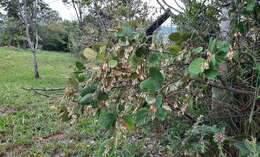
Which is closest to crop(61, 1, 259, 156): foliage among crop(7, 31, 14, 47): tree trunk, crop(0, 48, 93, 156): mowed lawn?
crop(0, 48, 93, 156): mowed lawn

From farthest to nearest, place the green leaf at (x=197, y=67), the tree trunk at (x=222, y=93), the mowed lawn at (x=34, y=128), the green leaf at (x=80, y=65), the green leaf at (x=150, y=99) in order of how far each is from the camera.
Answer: the mowed lawn at (x=34, y=128) < the tree trunk at (x=222, y=93) < the green leaf at (x=80, y=65) < the green leaf at (x=150, y=99) < the green leaf at (x=197, y=67)

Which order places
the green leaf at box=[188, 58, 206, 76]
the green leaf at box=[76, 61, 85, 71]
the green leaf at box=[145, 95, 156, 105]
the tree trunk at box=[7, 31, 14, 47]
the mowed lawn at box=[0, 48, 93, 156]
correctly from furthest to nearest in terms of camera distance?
the tree trunk at box=[7, 31, 14, 47] < the mowed lawn at box=[0, 48, 93, 156] < the green leaf at box=[76, 61, 85, 71] < the green leaf at box=[145, 95, 156, 105] < the green leaf at box=[188, 58, 206, 76]

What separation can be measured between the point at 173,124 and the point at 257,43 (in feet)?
1.37

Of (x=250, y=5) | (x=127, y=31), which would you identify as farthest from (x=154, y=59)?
(x=250, y=5)

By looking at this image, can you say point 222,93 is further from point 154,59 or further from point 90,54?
point 90,54

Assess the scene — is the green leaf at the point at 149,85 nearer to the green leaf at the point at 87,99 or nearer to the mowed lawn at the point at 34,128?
the green leaf at the point at 87,99

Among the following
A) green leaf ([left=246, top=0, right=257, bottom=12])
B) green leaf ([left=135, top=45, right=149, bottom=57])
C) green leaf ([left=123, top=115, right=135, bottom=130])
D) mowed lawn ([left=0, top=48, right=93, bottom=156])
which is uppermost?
green leaf ([left=246, top=0, right=257, bottom=12])

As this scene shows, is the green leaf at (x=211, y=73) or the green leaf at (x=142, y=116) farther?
the green leaf at (x=142, y=116)

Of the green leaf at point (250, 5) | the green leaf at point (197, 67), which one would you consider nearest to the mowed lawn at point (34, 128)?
the green leaf at point (197, 67)

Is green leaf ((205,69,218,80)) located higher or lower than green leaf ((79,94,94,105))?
higher

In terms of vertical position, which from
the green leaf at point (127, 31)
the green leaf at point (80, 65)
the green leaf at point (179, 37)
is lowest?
the green leaf at point (80, 65)

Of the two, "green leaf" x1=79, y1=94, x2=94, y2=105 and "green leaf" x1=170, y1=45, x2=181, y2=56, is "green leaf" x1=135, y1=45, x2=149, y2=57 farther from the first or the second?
"green leaf" x1=79, y1=94, x2=94, y2=105

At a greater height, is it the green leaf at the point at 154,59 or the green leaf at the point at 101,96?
the green leaf at the point at 154,59

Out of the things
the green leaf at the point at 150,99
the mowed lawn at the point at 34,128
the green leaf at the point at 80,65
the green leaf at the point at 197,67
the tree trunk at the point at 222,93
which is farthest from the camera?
the mowed lawn at the point at 34,128
